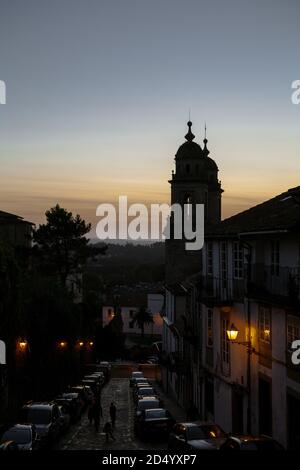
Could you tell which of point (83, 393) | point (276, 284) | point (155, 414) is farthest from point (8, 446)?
point (83, 393)

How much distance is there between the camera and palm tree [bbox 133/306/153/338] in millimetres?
121131

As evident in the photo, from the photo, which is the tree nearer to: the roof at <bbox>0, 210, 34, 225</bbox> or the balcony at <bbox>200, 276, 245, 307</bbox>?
the roof at <bbox>0, 210, 34, 225</bbox>

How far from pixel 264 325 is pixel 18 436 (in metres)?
9.77

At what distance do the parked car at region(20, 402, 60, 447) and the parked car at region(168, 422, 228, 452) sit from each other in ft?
16.9

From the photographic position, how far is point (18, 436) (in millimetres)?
20500

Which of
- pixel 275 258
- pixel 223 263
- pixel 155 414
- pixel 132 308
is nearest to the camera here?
pixel 275 258

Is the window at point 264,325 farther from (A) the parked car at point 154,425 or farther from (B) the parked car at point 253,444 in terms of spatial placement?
(B) the parked car at point 253,444

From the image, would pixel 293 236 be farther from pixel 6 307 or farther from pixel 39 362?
pixel 39 362

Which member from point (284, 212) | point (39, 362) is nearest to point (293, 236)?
point (284, 212)

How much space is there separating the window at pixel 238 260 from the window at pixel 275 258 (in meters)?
2.92

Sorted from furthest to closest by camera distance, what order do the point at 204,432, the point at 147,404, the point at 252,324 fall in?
the point at 147,404 < the point at 252,324 < the point at 204,432

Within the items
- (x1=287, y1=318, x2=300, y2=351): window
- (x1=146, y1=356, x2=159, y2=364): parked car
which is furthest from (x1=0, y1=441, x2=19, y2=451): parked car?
(x1=146, y1=356, x2=159, y2=364): parked car

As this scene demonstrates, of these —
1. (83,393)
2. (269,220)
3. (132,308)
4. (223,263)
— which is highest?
(269,220)

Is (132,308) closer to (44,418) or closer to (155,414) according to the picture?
(155,414)
